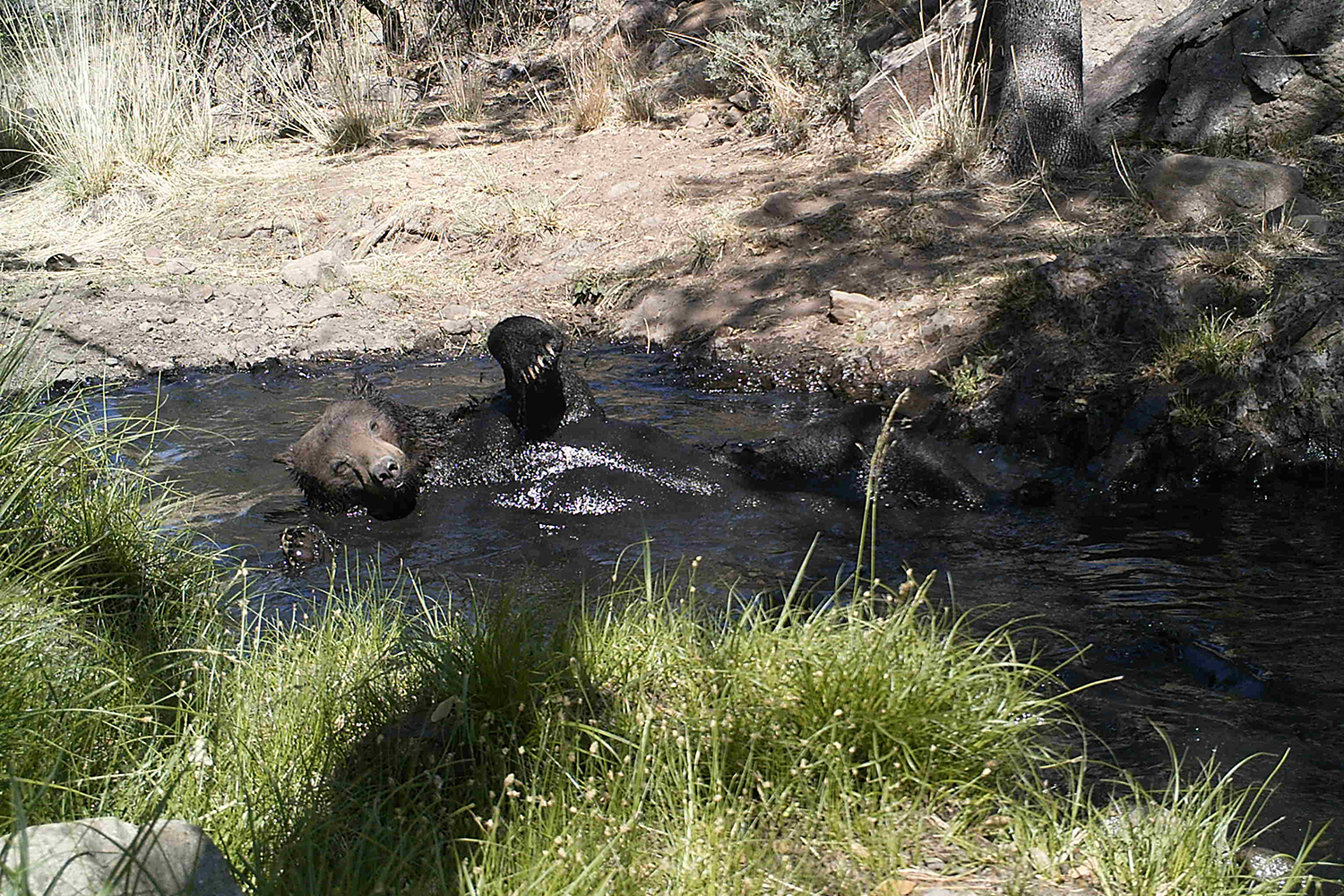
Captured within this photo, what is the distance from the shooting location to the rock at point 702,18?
45.1ft

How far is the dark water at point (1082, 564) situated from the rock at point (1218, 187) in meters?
2.79

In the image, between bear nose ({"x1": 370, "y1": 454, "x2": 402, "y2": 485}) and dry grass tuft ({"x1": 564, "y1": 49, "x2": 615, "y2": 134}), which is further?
dry grass tuft ({"x1": 564, "y1": 49, "x2": 615, "y2": 134})

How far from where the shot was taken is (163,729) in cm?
298

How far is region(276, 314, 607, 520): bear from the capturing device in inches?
198

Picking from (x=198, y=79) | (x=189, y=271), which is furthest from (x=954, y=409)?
(x=198, y=79)

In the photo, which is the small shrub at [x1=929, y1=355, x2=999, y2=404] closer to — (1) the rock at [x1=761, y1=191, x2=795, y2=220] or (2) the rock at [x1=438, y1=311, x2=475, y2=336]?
(1) the rock at [x1=761, y1=191, x2=795, y2=220]

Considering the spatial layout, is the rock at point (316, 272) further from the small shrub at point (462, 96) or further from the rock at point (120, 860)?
the rock at point (120, 860)

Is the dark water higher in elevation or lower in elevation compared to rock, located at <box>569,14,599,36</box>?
lower

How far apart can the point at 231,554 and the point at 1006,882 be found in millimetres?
3693

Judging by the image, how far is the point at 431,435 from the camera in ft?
17.7

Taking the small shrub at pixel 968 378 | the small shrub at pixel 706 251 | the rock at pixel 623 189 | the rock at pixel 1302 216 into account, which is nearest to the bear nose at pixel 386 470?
the small shrub at pixel 968 378

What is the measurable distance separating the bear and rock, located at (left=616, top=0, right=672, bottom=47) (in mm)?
10018

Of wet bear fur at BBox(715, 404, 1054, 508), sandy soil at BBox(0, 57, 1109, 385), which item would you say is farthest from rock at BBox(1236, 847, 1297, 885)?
sandy soil at BBox(0, 57, 1109, 385)

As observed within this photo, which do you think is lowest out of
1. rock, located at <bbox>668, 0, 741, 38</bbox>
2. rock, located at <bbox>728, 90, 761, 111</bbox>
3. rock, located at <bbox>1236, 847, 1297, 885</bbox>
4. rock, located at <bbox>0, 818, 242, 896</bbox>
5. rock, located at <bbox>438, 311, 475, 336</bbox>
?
rock, located at <bbox>438, 311, 475, 336</bbox>
